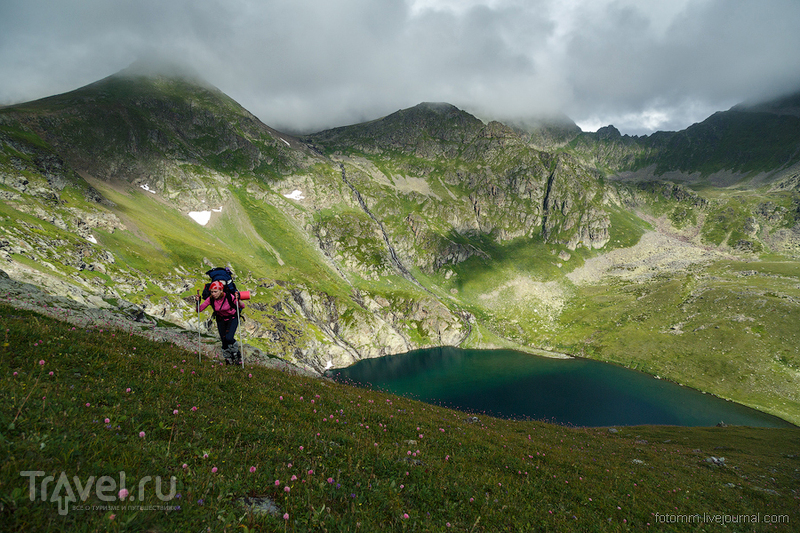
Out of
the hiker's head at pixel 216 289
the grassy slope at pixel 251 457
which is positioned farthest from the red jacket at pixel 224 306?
the grassy slope at pixel 251 457

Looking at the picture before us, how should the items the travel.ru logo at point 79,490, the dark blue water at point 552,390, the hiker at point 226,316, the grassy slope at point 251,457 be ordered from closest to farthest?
the travel.ru logo at point 79,490, the grassy slope at point 251,457, the hiker at point 226,316, the dark blue water at point 552,390

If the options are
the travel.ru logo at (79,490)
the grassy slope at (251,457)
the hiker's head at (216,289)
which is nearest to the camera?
the travel.ru logo at (79,490)

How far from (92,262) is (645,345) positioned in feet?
658

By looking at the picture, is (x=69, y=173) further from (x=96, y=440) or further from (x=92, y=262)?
(x=96, y=440)

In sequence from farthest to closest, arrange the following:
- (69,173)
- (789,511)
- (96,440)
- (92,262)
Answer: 1. (69,173)
2. (92,262)
3. (789,511)
4. (96,440)

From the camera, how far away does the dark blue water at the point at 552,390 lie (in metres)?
88.4

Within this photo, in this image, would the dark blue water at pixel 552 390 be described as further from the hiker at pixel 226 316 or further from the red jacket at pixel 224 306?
the red jacket at pixel 224 306

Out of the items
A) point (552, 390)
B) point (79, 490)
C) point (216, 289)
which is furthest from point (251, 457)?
point (552, 390)

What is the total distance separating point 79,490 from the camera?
11.7ft

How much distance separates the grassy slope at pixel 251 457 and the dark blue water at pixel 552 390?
5903 cm

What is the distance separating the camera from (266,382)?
1154 centimetres

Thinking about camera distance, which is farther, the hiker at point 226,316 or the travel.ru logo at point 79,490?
the hiker at point 226,316

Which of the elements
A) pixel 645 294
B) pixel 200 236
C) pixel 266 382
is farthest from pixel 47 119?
pixel 645 294

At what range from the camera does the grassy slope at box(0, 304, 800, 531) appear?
402 cm
